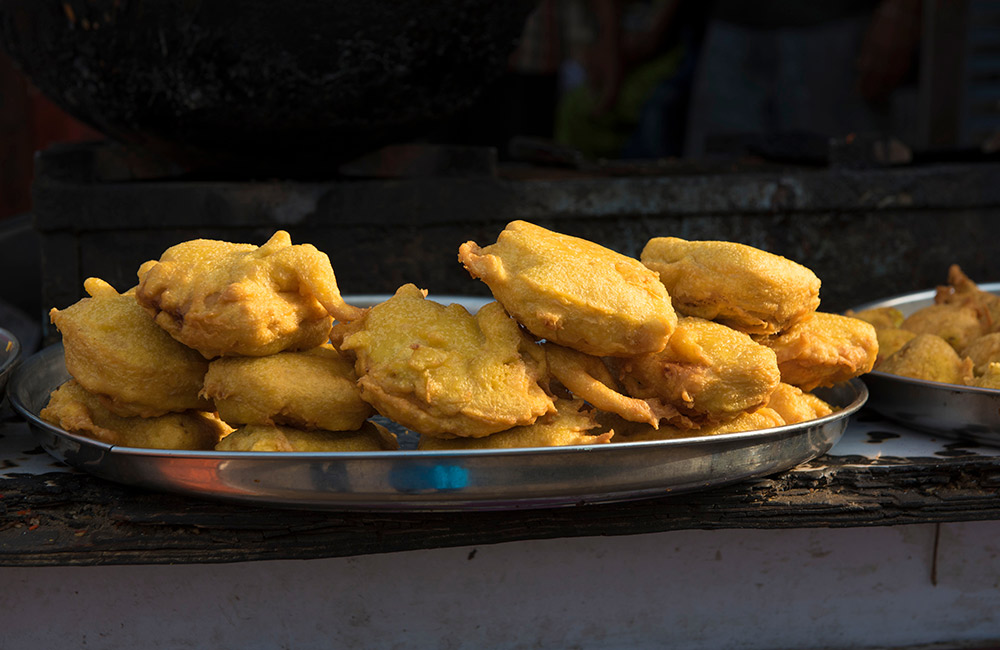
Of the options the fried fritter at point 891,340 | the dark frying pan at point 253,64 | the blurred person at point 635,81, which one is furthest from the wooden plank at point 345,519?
the blurred person at point 635,81

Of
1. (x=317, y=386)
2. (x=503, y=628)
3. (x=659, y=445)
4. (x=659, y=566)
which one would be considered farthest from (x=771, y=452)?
(x=317, y=386)

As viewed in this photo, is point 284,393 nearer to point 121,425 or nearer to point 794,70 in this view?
point 121,425

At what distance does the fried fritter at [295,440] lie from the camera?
3.98 ft

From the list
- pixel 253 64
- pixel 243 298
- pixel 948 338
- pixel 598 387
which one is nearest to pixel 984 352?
pixel 948 338

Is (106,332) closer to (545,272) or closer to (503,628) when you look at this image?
(545,272)

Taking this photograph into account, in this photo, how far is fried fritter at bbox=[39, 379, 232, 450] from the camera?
1.29 m

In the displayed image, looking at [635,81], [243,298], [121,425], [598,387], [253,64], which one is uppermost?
[635,81]

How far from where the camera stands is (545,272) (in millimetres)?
1242

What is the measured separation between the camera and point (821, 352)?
1419 millimetres

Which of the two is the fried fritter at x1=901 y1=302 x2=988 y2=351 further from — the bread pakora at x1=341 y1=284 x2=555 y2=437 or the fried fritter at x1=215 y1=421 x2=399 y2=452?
the fried fritter at x1=215 y1=421 x2=399 y2=452

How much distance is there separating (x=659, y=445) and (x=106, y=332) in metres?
0.81

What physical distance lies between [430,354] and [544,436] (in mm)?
190

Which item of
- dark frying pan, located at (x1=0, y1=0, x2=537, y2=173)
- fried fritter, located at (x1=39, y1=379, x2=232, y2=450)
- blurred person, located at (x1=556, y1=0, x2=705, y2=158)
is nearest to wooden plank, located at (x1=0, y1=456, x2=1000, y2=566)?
fried fritter, located at (x1=39, y1=379, x2=232, y2=450)

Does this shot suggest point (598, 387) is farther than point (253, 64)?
No
